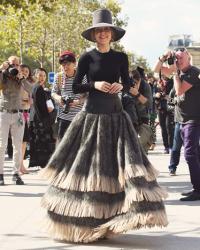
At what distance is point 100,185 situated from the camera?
20.4 feet

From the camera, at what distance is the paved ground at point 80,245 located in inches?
250

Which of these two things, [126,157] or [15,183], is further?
[15,183]

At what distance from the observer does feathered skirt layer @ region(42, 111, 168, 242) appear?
6.12m

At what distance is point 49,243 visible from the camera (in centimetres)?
646

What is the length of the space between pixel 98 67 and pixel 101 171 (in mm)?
992

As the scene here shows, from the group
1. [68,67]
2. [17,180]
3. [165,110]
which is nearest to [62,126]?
[68,67]

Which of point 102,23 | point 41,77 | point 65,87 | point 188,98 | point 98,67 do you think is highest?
point 102,23

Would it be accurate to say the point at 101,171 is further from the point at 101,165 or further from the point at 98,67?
the point at 98,67

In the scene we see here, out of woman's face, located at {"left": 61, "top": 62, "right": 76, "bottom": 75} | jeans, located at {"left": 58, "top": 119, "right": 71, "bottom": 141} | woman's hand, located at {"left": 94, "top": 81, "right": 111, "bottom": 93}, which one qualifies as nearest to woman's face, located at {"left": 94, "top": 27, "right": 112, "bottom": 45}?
woman's hand, located at {"left": 94, "top": 81, "right": 111, "bottom": 93}

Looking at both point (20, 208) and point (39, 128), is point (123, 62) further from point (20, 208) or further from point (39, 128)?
point (39, 128)

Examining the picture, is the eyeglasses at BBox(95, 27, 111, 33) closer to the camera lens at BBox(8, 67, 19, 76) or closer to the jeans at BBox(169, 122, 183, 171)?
the camera lens at BBox(8, 67, 19, 76)

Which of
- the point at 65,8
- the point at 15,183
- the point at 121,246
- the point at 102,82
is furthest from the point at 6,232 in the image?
the point at 65,8

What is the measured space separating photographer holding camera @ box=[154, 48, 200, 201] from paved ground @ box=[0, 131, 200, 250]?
0.47 metres

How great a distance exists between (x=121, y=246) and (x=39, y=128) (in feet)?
23.3
